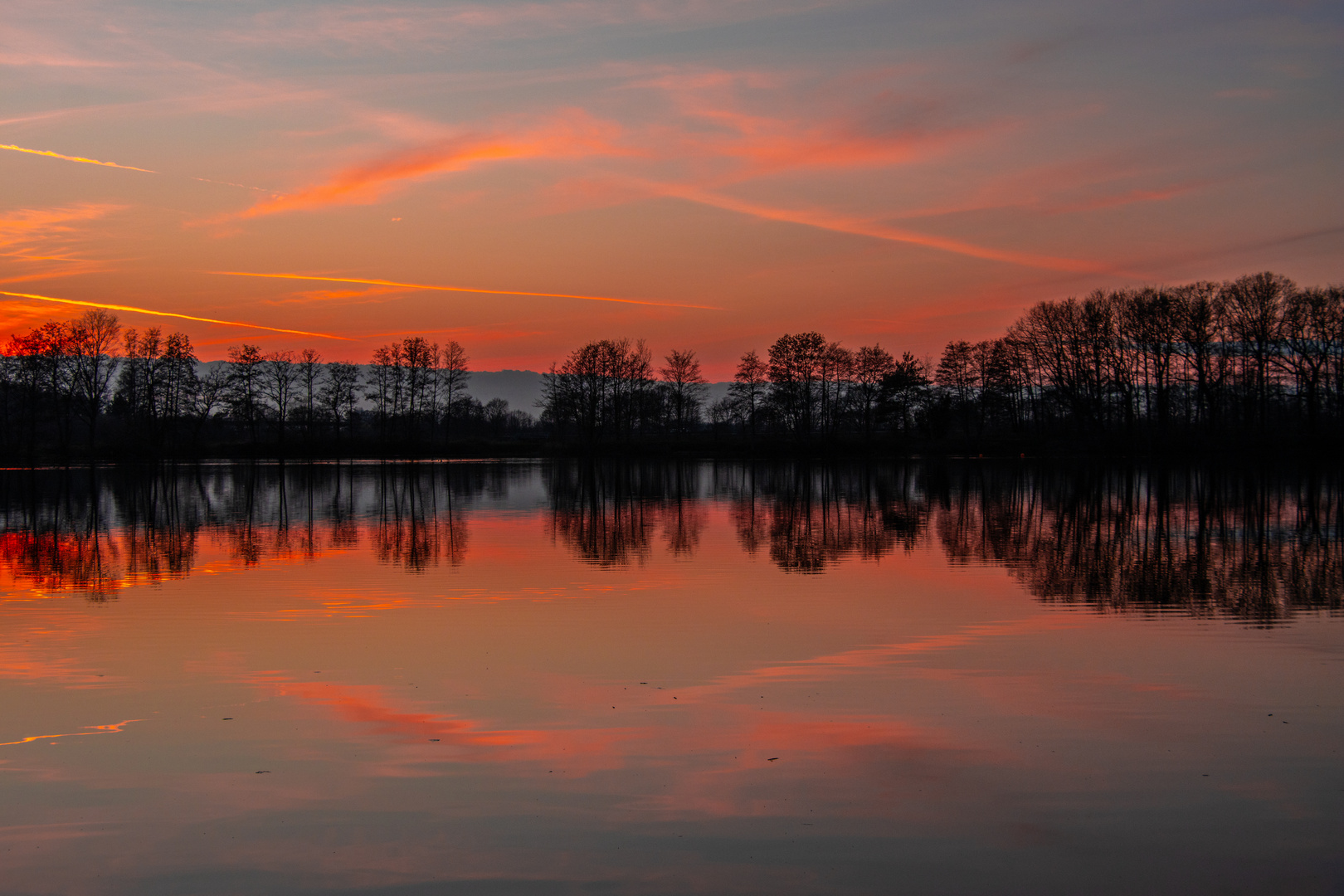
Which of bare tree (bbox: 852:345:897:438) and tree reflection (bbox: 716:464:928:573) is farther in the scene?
bare tree (bbox: 852:345:897:438)

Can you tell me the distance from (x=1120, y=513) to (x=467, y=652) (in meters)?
23.6

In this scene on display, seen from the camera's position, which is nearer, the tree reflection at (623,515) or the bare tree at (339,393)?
the tree reflection at (623,515)

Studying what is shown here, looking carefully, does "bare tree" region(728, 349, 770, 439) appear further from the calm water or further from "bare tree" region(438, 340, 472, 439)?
the calm water

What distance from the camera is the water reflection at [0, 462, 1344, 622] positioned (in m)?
15.5

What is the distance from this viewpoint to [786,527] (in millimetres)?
24562

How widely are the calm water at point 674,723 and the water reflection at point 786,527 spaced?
0.89 ft

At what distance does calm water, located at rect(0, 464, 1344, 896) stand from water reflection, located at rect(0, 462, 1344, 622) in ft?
0.89

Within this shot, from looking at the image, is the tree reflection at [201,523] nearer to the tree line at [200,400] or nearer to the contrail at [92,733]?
the contrail at [92,733]

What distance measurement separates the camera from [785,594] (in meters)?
13.8

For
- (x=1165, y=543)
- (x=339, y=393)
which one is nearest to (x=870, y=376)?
(x=339, y=393)

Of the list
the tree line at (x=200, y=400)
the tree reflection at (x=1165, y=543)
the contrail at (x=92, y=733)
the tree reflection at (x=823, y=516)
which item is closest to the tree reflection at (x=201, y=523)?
the tree reflection at (x=823, y=516)

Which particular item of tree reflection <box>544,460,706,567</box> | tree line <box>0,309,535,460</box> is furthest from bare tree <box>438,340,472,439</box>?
tree reflection <box>544,460,706,567</box>

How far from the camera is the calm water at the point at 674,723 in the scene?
527 cm

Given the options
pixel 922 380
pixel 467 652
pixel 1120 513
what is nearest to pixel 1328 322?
pixel 922 380
